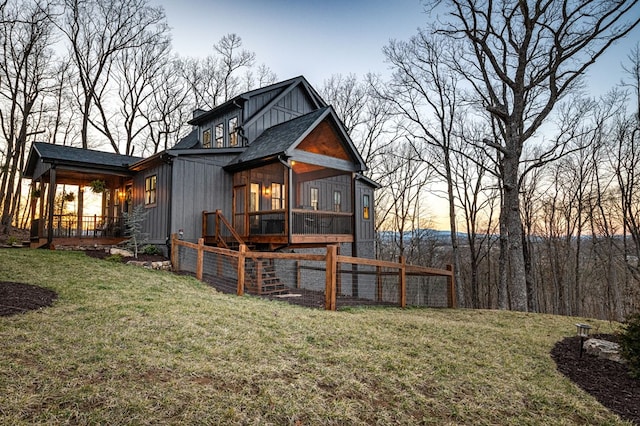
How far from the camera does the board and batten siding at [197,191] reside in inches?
513

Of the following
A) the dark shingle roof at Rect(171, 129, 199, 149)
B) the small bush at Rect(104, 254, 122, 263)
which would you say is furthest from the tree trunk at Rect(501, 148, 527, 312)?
the dark shingle roof at Rect(171, 129, 199, 149)

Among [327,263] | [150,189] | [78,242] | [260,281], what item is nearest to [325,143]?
[260,281]

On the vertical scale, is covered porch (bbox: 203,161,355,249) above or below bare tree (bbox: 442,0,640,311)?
below

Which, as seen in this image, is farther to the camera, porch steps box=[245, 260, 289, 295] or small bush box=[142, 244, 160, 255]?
small bush box=[142, 244, 160, 255]

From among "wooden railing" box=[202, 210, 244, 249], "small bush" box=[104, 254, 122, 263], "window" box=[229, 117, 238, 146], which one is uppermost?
"window" box=[229, 117, 238, 146]

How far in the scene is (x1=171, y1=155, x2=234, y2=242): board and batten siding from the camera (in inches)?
513

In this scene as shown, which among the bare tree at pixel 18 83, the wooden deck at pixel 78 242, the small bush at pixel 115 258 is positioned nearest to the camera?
the small bush at pixel 115 258

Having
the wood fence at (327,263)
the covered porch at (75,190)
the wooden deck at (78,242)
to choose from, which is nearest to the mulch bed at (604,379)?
the wood fence at (327,263)

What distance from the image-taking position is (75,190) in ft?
62.2

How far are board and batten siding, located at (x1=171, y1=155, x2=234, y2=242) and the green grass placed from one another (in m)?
6.63

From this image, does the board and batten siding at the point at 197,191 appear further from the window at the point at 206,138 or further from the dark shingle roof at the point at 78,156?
the dark shingle roof at the point at 78,156

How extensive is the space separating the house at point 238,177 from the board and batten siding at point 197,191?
0.04 m

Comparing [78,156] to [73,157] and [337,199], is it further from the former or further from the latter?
[337,199]

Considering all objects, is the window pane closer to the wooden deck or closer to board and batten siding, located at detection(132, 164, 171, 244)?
board and batten siding, located at detection(132, 164, 171, 244)
